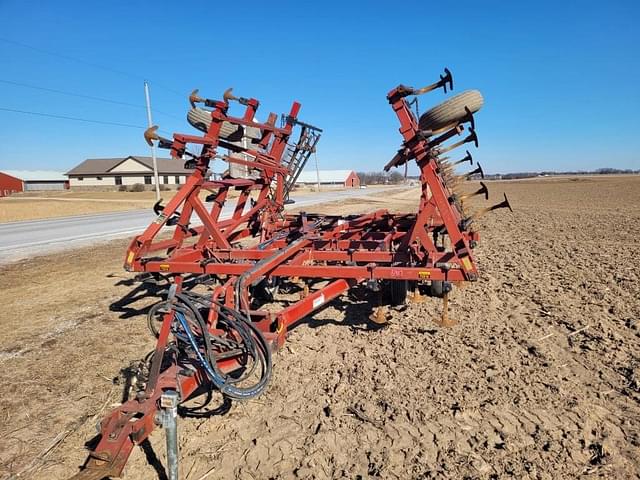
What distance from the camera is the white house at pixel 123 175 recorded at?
230 feet

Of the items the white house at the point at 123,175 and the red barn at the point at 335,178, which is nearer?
the white house at the point at 123,175

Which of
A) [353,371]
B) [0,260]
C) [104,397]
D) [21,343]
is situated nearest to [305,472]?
[353,371]

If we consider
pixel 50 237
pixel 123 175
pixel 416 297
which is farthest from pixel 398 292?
pixel 123 175

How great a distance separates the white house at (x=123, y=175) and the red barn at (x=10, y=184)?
44.5 ft

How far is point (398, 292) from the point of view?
19.6 feet

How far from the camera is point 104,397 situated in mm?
3756

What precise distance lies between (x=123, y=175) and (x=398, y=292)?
2910 inches

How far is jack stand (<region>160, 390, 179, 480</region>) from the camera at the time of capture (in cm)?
241

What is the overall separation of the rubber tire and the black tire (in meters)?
2.42

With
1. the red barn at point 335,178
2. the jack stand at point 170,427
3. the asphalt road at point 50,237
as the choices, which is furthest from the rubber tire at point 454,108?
the red barn at point 335,178

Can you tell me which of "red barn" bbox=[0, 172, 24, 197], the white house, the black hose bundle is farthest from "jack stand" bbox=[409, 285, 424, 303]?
"red barn" bbox=[0, 172, 24, 197]

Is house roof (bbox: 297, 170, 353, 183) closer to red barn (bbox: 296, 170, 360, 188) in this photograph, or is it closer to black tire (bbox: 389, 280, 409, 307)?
red barn (bbox: 296, 170, 360, 188)

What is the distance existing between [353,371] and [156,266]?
2.86 m

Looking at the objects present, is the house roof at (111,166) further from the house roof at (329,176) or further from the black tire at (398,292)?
the black tire at (398,292)
